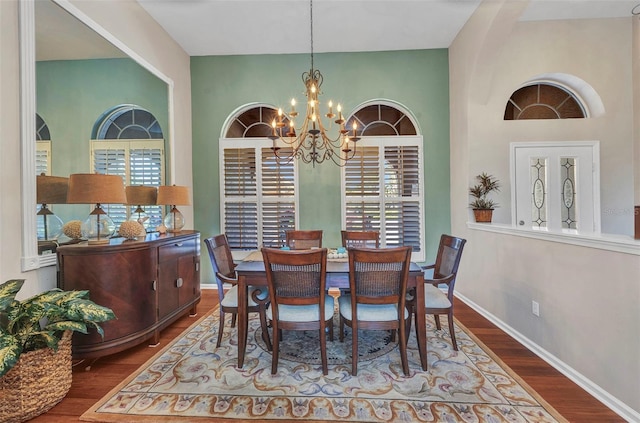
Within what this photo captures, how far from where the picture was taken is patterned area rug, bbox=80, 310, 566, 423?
172 cm

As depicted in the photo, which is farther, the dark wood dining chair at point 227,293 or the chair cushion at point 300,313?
the dark wood dining chair at point 227,293

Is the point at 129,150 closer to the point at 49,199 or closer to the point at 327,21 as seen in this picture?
the point at 49,199

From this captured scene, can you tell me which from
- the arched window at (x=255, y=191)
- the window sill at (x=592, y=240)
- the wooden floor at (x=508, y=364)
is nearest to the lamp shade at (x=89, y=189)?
the wooden floor at (x=508, y=364)

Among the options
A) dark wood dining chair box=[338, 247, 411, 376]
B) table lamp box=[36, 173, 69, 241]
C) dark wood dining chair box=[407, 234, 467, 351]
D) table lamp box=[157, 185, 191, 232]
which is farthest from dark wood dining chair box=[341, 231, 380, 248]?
table lamp box=[36, 173, 69, 241]

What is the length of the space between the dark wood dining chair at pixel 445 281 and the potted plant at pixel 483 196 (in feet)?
3.84

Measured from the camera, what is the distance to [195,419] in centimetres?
169

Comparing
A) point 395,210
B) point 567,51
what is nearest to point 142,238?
point 395,210

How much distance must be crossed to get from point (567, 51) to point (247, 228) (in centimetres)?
496

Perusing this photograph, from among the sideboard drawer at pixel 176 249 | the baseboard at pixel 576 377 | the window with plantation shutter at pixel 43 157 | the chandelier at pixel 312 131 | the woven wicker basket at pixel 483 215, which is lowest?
the baseboard at pixel 576 377

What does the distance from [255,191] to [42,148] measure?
2435 millimetres

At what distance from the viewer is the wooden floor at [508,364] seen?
1.73 m

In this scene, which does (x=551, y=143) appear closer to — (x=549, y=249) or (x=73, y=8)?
(x=549, y=249)

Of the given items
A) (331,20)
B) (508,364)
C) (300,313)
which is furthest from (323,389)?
(331,20)

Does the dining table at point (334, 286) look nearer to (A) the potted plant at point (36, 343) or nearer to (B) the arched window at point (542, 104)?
(A) the potted plant at point (36, 343)
